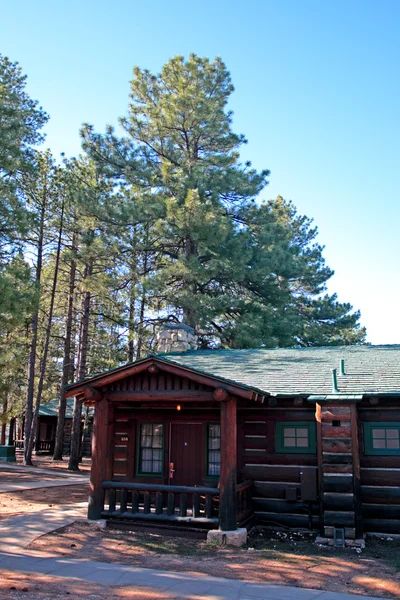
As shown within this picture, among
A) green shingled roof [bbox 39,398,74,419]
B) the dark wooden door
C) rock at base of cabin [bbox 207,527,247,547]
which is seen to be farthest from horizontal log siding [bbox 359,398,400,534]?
green shingled roof [bbox 39,398,74,419]

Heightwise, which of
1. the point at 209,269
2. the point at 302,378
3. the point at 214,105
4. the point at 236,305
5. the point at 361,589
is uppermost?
the point at 214,105

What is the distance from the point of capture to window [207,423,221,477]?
41.1 ft

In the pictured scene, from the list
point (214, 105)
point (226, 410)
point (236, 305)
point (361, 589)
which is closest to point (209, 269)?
point (236, 305)

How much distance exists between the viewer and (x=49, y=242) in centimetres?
2733

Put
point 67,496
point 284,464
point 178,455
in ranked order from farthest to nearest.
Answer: point 67,496, point 178,455, point 284,464

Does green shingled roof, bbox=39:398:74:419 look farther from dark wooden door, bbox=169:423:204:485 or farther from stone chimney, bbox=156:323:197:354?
dark wooden door, bbox=169:423:204:485

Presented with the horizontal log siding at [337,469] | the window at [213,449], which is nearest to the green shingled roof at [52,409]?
the window at [213,449]

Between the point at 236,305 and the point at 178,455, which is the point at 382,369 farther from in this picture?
the point at 236,305

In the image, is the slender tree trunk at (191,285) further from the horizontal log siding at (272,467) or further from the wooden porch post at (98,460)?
the wooden porch post at (98,460)

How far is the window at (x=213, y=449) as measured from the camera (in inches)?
493

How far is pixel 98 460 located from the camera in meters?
11.8

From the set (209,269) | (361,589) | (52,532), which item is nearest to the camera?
(361,589)

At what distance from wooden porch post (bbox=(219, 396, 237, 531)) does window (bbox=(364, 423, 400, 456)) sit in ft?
10.3

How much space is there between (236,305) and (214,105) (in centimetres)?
1017
